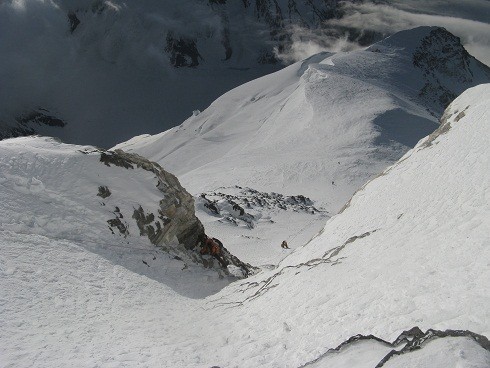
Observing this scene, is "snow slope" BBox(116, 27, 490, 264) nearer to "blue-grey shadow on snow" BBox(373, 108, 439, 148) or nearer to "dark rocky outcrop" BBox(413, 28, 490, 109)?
"blue-grey shadow on snow" BBox(373, 108, 439, 148)

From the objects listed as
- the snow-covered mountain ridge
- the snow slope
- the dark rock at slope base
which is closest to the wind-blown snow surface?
the snow-covered mountain ridge

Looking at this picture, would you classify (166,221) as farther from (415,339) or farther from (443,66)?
(443,66)

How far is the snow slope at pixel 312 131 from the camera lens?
4790 cm

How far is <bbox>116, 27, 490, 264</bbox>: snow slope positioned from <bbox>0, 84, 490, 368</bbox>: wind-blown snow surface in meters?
11.1

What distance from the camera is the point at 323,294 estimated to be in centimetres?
1055

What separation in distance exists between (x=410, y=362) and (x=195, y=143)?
265 ft

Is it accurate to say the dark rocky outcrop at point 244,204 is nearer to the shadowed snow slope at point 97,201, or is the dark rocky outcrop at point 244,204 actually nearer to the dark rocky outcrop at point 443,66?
the shadowed snow slope at point 97,201

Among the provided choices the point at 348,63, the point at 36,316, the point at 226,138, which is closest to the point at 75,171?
the point at 36,316

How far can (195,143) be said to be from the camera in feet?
283

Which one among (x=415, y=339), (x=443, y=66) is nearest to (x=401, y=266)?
(x=415, y=339)

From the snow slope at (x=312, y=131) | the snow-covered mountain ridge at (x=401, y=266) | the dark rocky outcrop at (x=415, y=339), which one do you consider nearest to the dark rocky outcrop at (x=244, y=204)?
the snow slope at (x=312, y=131)

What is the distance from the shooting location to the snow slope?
47.9 m

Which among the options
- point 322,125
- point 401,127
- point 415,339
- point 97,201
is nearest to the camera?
point 415,339

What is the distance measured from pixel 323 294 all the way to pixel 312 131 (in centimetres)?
5907
